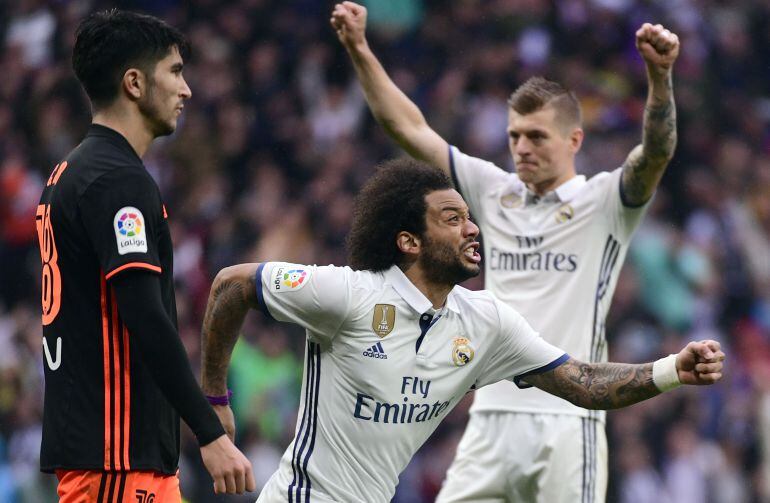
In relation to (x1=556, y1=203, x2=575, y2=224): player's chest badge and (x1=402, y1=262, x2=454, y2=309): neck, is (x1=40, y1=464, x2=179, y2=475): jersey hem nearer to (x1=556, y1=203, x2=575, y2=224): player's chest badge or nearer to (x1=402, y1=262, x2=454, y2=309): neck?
(x1=402, y1=262, x2=454, y2=309): neck

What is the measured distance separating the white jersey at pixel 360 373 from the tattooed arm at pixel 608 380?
337mm

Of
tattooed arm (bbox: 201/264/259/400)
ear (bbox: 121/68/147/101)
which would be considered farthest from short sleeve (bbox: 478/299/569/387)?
ear (bbox: 121/68/147/101)

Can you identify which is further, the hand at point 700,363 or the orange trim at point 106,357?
the hand at point 700,363

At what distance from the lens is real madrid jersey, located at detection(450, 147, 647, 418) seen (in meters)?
5.67

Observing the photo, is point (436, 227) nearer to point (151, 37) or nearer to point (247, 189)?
point (151, 37)

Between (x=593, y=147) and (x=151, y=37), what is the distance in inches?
296

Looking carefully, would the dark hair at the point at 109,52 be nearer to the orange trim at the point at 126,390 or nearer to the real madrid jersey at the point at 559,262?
the orange trim at the point at 126,390

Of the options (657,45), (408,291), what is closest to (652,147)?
(657,45)

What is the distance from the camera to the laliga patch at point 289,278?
4.35 meters

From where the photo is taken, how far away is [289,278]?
4.37 metres

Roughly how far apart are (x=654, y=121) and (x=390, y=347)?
6.07ft

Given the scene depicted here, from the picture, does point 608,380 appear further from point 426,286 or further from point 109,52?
point 109,52

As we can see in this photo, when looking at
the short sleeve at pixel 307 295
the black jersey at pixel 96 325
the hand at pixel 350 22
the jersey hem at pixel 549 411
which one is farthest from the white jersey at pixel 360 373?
the hand at pixel 350 22

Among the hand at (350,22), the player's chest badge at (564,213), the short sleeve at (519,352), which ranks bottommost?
the short sleeve at (519,352)
